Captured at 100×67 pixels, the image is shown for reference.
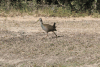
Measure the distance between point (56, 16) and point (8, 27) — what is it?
5.82m

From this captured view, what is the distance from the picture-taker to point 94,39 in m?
10.1

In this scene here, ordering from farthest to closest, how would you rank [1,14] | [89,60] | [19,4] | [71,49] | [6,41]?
1. [19,4]
2. [1,14]
3. [6,41]
4. [71,49]
5. [89,60]

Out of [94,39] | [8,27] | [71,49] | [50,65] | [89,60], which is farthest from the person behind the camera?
[8,27]

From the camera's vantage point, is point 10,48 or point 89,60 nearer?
point 89,60

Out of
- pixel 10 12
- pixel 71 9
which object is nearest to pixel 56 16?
pixel 71 9

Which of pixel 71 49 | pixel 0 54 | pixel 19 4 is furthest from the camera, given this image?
pixel 19 4

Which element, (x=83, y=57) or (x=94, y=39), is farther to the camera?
(x=94, y=39)

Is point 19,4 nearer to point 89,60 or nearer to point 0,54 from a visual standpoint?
point 0,54

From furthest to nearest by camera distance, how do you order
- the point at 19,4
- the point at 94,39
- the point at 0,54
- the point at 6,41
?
the point at 19,4
the point at 94,39
the point at 6,41
the point at 0,54

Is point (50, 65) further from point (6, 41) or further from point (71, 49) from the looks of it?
point (6, 41)

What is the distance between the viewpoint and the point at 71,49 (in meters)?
8.27

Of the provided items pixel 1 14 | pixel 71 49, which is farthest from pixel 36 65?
pixel 1 14

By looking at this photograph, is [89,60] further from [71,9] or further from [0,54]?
[71,9]

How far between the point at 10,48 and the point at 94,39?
3.88m
